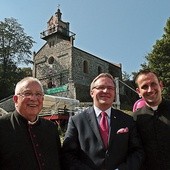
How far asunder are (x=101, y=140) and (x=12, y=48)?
45.5 metres

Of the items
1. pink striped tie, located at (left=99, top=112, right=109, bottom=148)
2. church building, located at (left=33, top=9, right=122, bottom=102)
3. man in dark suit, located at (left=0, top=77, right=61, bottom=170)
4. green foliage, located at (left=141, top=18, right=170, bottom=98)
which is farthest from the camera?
church building, located at (left=33, top=9, right=122, bottom=102)

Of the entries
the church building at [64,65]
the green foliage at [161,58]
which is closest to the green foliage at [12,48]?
the church building at [64,65]

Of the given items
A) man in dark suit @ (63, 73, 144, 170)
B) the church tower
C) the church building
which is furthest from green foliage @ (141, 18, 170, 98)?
man in dark suit @ (63, 73, 144, 170)

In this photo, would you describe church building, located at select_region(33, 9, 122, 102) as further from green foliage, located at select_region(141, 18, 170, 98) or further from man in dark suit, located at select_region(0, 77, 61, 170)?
man in dark suit, located at select_region(0, 77, 61, 170)

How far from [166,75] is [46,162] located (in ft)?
80.5

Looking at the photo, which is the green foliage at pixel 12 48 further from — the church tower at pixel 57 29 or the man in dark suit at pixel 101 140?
the man in dark suit at pixel 101 140

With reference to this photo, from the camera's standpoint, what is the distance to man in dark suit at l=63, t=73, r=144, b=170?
11.8ft

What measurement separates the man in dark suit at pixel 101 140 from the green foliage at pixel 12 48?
131ft

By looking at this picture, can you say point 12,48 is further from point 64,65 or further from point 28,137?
point 28,137

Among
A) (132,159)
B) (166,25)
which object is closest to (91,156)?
(132,159)

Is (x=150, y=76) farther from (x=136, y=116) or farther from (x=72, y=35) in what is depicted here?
(x=72, y=35)

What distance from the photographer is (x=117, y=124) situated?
3.86 metres

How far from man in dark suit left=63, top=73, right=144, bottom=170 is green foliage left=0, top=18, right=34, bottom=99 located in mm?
39847

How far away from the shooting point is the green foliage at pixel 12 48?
43844 millimetres
